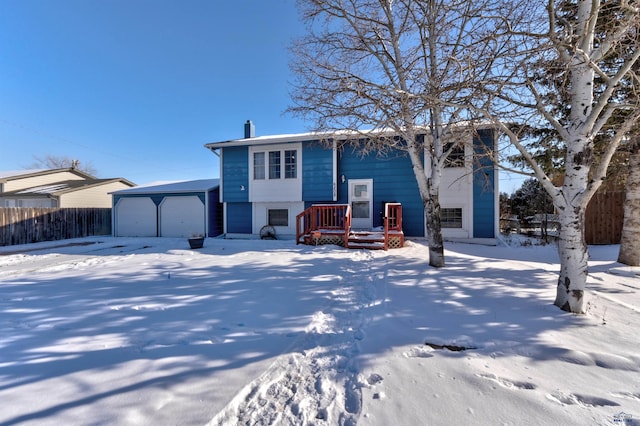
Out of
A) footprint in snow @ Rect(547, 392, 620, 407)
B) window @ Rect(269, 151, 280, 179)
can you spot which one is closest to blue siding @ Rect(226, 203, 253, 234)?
window @ Rect(269, 151, 280, 179)

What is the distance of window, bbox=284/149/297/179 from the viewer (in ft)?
37.9

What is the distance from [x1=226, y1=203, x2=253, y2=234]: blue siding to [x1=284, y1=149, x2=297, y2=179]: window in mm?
2371

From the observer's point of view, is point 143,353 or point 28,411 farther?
point 143,353

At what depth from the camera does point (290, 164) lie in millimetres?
11609

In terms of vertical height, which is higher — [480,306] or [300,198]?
[300,198]

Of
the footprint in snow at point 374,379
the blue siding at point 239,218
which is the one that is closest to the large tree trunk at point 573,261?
the footprint in snow at point 374,379

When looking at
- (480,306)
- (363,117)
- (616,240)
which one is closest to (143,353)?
(480,306)

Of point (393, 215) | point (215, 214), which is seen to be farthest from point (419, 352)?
point (215, 214)

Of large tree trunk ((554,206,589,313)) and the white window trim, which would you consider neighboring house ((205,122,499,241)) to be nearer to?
the white window trim

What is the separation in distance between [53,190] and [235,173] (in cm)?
1336

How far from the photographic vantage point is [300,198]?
1138 centimetres

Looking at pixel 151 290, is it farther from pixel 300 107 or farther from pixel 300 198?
pixel 300 198

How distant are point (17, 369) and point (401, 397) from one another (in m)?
3.11

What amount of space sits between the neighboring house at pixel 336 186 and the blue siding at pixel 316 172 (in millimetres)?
39
